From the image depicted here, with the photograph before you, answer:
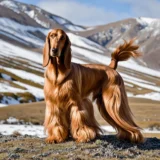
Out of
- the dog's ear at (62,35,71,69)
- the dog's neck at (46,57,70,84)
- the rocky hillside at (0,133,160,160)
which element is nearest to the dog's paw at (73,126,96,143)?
the rocky hillside at (0,133,160,160)

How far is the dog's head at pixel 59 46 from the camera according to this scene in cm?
1184

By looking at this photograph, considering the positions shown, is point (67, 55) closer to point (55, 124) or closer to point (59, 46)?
point (59, 46)

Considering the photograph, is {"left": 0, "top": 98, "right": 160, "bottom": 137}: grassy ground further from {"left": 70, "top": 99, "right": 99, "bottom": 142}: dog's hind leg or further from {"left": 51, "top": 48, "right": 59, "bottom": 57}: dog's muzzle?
{"left": 51, "top": 48, "right": 59, "bottom": 57}: dog's muzzle

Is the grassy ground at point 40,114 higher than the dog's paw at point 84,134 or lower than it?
lower

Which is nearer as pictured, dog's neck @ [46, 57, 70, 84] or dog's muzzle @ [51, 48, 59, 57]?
dog's muzzle @ [51, 48, 59, 57]

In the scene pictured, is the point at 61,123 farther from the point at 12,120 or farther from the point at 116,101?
the point at 12,120

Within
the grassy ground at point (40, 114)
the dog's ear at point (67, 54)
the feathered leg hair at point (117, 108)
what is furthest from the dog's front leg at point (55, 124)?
the grassy ground at point (40, 114)

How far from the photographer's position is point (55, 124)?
40.6ft

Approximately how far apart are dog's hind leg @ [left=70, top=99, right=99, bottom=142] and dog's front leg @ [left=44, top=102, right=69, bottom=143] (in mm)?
265

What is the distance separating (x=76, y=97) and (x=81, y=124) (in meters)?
0.82

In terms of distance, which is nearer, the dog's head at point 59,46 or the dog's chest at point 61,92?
the dog's head at point 59,46

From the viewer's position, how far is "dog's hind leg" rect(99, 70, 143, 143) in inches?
523

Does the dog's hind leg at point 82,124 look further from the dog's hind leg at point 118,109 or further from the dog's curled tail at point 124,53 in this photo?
the dog's curled tail at point 124,53

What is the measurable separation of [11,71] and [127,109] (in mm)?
115377
